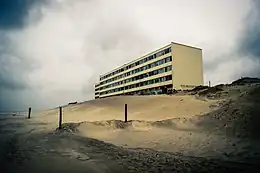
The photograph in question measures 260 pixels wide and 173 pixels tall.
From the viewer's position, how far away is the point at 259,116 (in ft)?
28.8

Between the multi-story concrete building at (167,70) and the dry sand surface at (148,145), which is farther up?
the multi-story concrete building at (167,70)

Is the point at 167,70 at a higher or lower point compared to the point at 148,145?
higher

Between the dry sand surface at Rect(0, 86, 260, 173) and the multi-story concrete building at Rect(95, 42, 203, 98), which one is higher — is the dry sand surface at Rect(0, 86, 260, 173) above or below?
below

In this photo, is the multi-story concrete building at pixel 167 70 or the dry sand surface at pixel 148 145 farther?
the multi-story concrete building at pixel 167 70

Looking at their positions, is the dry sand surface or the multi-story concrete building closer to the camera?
the dry sand surface

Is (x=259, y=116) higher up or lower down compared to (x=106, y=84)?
lower down

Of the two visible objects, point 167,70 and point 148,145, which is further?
point 167,70

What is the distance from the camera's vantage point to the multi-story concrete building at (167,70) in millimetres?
35000

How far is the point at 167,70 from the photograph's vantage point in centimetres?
3609

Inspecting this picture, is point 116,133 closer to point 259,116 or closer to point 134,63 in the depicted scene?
point 259,116

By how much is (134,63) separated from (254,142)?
132 feet

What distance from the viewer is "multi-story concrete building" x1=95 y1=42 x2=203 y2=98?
115 ft

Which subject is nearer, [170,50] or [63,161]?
[63,161]

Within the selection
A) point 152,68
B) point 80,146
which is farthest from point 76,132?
point 152,68
